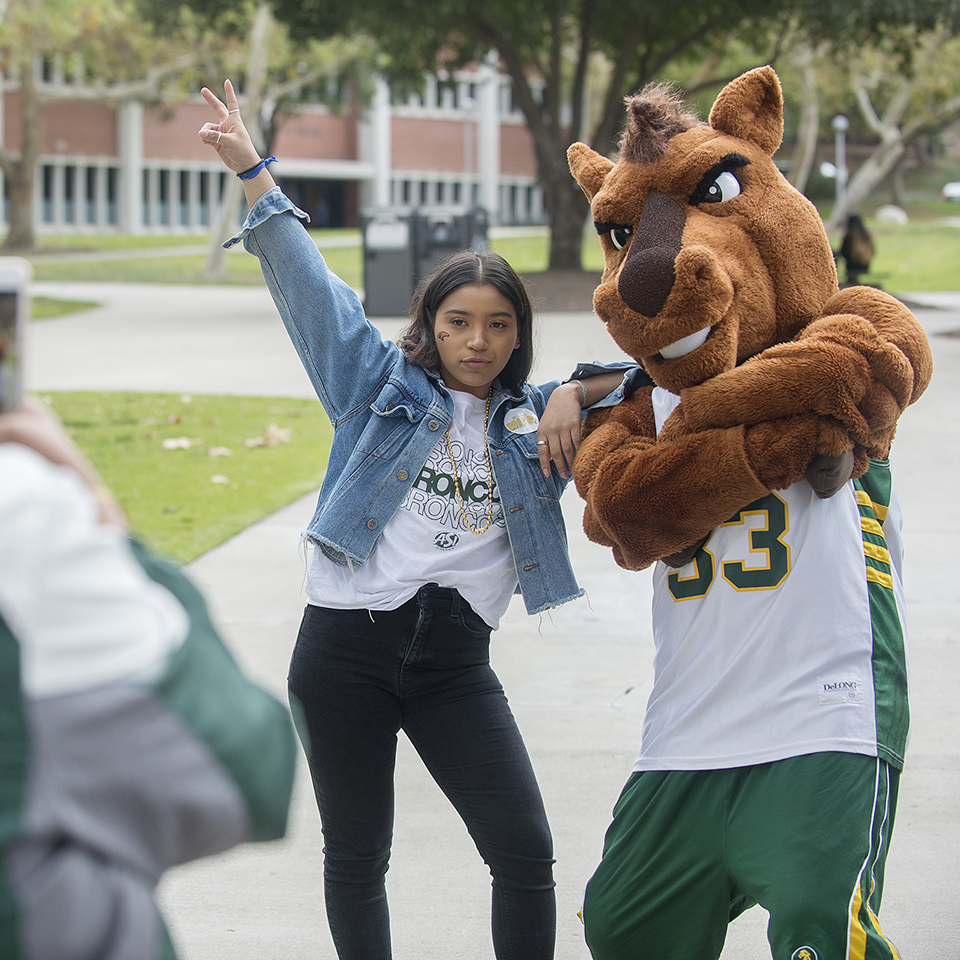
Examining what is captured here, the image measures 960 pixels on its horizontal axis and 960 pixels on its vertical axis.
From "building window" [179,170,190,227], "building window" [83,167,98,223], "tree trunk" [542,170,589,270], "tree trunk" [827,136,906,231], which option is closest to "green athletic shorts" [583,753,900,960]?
"tree trunk" [542,170,589,270]

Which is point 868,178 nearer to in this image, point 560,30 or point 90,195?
point 560,30

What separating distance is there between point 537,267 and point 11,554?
27.2m

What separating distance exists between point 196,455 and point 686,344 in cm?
681

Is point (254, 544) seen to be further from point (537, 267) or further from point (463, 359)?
point (537, 267)

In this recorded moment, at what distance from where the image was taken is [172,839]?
122 centimetres

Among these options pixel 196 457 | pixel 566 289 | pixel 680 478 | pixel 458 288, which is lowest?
pixel 196 457

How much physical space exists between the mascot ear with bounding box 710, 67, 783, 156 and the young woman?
573mm

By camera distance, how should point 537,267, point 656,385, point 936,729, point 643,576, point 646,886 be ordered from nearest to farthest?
point 646,886, point 656,385, point 936,729, point 643,576, point 537,267

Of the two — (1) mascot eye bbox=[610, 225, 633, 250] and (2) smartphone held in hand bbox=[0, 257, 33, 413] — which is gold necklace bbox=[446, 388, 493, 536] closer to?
(1) mascot eye bbox=[610, 225, 633, 250]

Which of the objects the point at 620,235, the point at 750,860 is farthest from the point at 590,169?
the point at 750,860

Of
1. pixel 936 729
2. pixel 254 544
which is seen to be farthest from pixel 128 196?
pixel 936 729

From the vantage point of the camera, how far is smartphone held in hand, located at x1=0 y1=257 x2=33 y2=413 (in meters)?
1.20

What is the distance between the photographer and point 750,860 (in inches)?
86.8

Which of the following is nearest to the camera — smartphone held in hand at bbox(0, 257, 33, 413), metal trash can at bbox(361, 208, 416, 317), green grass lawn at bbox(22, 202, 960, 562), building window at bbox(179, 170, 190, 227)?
smartphone held in hand at bbox(0, 257, 33, 413)
